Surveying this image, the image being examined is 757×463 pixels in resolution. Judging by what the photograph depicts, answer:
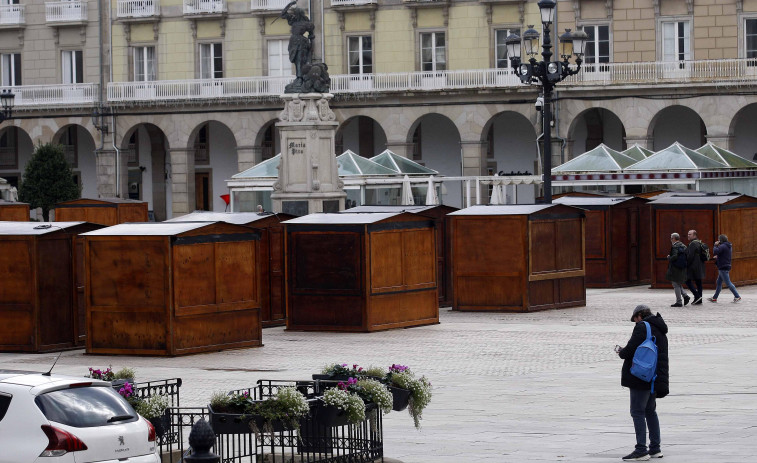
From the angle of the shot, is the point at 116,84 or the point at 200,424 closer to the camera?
the point at 200,424

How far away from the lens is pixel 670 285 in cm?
3139

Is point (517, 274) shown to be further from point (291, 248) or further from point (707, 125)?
point (707, 125)

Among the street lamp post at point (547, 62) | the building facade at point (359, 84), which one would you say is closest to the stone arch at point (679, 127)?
the building facade at point (359, 84)

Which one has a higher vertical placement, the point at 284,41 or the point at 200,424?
the point at 284,41

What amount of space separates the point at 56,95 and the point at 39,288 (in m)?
40.5

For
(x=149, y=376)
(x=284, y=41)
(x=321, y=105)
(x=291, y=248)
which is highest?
(x=284, y=41)

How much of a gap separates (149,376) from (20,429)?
25.8ft

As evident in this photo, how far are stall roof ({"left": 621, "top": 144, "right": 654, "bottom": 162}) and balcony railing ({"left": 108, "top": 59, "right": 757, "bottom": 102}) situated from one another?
460 cm

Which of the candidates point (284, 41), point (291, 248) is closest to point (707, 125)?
point (284, 41)

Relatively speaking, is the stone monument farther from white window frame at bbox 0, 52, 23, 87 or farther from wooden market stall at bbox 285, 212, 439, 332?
white window frame at bbox 0, 52, 23, 87

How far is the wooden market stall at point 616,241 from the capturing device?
3180cm

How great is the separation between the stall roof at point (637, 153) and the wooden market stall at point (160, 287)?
27.6 m

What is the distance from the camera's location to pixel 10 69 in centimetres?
6166

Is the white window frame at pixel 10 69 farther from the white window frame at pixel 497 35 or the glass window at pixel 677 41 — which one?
the glass window at pixel 677 41
